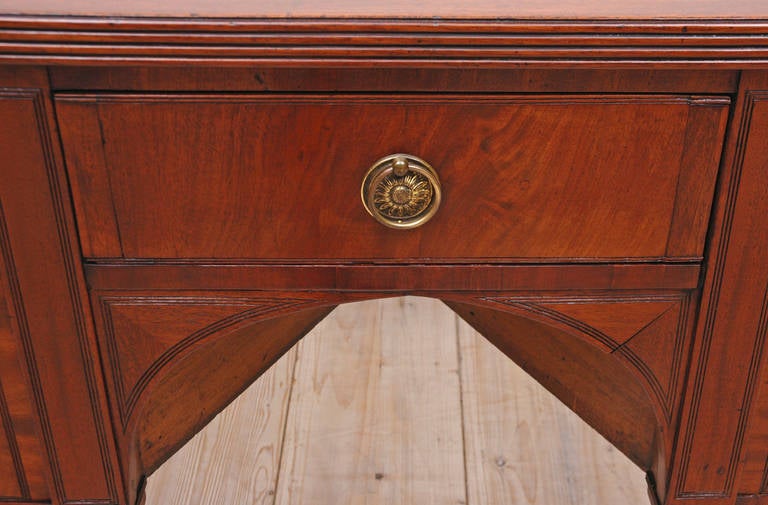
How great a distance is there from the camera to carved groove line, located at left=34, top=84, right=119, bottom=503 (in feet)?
1.80

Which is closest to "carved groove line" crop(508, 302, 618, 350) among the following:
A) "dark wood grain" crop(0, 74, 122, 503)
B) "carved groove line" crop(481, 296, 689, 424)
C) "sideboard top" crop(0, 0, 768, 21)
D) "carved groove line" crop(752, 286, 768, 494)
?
"carved groove line" crop(481, 296, 689, 424)

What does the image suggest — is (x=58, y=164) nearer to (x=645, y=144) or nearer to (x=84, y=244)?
(x=84, y=244)

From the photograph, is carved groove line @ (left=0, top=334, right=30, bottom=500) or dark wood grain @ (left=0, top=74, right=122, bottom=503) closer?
dark wood grain @ (left=0, top=74, right=122, bottom=503)

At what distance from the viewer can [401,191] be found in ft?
1.85

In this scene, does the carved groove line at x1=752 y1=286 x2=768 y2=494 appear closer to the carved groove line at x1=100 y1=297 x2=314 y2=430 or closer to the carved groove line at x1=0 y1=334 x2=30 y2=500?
the carved groove line at x1=100 y1=297 x2=314 y2=430

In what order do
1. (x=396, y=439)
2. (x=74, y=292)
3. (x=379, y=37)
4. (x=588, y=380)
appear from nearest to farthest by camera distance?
1. (x=379, y=37)
2. (x=74, y=292)
3. (x=588, y=380)
4. (x=396, y=439)

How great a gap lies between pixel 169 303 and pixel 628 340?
1.11ft

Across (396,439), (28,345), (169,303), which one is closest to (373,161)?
(169,303)

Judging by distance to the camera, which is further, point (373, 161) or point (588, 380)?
point (588, 380)

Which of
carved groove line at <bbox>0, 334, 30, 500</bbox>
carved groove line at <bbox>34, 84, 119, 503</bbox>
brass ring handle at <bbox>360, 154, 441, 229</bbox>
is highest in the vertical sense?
brass ring handle at <bbox>360, 154, 441, 229</bbox>

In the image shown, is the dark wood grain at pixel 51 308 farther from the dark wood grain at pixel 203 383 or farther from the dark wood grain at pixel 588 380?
the dark wood grain at pixel 588 380

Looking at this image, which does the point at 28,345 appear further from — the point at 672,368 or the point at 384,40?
the point at 672,368

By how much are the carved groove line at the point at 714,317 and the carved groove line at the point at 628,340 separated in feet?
0.05

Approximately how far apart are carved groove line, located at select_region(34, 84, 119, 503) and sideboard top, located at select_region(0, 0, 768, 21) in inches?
2.5
